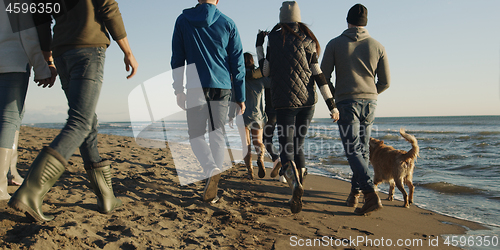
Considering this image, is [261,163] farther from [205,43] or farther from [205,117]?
[205,43]

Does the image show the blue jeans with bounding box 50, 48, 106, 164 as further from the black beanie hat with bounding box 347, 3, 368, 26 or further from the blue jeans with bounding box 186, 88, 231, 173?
the black beanie hat with bounding box 347, 3, 368, 26

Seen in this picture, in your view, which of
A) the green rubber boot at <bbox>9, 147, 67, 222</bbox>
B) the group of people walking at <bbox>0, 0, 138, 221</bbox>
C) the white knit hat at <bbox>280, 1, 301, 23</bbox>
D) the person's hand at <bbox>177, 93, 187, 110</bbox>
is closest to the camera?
the green rubber boot at <bbox>9, 147, 67, 222</bbox>

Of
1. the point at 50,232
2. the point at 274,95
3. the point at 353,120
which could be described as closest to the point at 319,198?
the point at 353,120

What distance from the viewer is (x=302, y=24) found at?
10.1 feet

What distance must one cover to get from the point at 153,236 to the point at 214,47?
72.3 inches

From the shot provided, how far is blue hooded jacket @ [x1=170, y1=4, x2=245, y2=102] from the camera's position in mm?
2824

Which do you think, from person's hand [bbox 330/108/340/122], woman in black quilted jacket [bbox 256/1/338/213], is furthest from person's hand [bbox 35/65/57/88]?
person's hand [bbox 330/108/340/122]

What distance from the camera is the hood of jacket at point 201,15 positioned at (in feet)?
9.18

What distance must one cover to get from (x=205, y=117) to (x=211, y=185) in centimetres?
68

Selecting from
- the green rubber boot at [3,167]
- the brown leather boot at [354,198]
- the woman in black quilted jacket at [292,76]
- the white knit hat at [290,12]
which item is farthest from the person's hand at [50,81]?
the brown leather boot at [354,198]

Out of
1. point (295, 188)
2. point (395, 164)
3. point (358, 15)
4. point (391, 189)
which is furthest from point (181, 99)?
point (391, 189)

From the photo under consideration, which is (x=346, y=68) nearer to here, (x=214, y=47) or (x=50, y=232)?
(x=214, y=47)

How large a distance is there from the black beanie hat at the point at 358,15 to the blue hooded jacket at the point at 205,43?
140cm

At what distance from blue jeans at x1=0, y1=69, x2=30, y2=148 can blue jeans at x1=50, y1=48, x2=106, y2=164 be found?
1.09 ft
